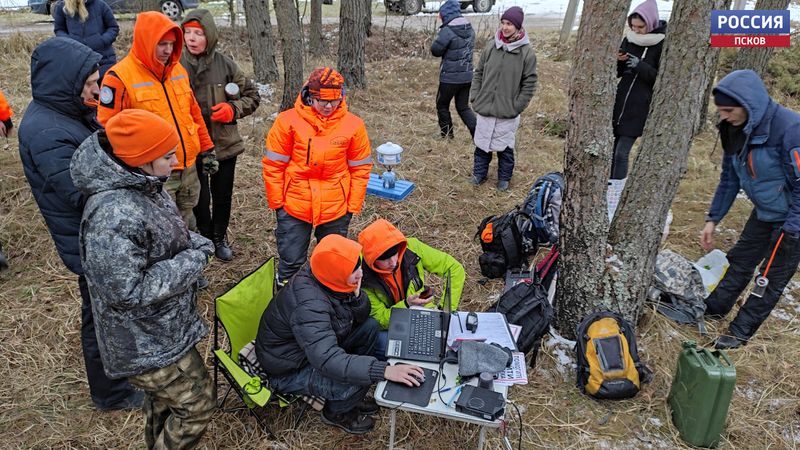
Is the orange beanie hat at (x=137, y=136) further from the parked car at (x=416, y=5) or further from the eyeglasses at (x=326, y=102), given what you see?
the parked car at (x=416, y=5)

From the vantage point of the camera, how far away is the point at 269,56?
931 cm

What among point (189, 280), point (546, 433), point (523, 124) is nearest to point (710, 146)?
point (523, 124)

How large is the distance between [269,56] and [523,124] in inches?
177

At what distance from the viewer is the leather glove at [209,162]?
3.98 m

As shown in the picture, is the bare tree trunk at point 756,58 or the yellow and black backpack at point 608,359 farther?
the bare tree trunk at point 756,58

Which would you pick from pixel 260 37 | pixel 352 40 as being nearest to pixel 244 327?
pixel 352 40

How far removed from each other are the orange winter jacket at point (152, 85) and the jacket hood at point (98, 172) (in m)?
0.99

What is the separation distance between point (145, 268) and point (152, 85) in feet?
4.99

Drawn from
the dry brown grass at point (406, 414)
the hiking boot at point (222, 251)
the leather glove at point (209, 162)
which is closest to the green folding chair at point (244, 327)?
the dry brown grass at point (406, 414)

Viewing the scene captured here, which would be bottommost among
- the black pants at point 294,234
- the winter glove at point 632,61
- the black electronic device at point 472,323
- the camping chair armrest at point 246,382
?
the camping chair armrest at point 246,382

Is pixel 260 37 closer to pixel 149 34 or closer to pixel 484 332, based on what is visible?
pixel 149 34

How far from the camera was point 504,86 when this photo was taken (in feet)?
18.8

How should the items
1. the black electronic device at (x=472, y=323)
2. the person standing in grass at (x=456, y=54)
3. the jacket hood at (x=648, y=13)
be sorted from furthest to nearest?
the person standing in grass at (x=456, y=54) < the jacket hood at (x=648, y=13) < the black electronic device at (x=472, y=323)

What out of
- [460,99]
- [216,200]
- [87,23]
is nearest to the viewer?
[216,200]
